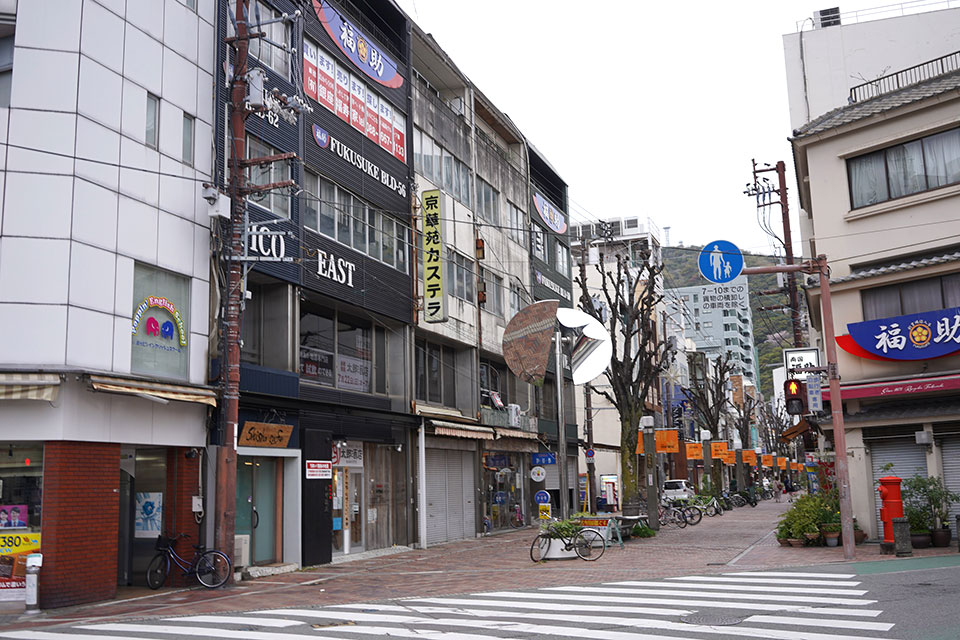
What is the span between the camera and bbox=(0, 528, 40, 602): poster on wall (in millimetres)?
15047

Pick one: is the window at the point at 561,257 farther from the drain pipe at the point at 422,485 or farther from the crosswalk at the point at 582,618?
the crosswalk at the point at 582,618

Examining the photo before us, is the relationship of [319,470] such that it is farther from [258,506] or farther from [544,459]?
[544,459]

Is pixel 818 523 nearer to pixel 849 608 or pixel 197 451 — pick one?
pixel 849 608

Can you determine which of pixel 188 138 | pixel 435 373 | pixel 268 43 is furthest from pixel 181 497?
pixel 435 373

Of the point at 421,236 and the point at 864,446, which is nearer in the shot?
the point at 864,446

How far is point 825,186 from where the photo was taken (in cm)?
2427

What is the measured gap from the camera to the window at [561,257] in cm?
4634

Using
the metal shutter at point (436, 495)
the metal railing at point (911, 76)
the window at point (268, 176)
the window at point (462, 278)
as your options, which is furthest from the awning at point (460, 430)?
the metal railing at point (911, 76)

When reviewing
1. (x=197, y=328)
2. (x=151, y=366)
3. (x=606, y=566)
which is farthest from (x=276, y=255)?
(x=606, y=566)

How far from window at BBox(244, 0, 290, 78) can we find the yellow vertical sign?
7.13 meters

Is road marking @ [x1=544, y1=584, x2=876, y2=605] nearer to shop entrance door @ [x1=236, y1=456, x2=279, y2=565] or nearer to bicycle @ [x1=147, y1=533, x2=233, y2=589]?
bicycle @ [x1=147, y1=533, x2=233, y2=589]

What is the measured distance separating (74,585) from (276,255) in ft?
28.2

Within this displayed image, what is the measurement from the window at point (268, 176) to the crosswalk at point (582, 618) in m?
10.7

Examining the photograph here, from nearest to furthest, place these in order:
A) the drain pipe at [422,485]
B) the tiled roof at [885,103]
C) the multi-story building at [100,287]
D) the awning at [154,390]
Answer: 1. the multi-story building at [100,287]
2. the awning at [154,390]
3. the tiled roof at [885,103]
4. the drain pipe at [422,485]
